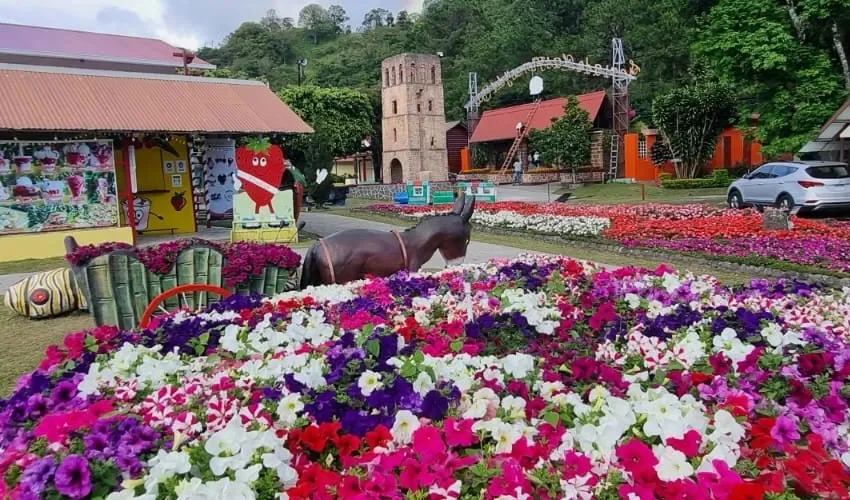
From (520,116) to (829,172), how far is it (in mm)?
28604

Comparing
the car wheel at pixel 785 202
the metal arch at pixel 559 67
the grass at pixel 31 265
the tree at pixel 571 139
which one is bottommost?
the grass at pixel 31 265

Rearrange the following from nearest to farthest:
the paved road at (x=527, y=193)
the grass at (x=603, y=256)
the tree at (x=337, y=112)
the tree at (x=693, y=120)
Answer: the grass at (x=603, y=256), the paved road at (x=527, y=193), the tree at (x=693, y=120), the tree at (x=337, y=112)

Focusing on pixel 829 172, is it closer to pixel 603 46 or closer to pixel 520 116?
pixel 520 116

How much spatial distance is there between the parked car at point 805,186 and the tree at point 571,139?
18393 mm

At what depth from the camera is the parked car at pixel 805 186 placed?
17016 mm

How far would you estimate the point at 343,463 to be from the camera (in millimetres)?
2666

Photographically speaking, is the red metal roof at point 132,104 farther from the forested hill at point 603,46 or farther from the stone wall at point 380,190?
the stone wall at point 380,190

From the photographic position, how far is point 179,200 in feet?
63.7

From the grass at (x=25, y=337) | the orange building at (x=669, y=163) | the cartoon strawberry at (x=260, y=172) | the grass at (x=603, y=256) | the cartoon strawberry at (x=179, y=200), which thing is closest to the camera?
the grass at (x=25, y=337)

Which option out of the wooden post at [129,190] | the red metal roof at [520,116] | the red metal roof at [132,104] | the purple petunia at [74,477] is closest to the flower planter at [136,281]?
the purple petunia at [74,477]

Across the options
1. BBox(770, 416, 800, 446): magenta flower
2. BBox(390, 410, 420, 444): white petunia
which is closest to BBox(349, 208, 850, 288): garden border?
BBox(770, 416, 800, 446): magenta flower

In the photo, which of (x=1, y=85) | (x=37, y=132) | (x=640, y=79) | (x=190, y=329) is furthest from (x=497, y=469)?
(x=640, y=79)

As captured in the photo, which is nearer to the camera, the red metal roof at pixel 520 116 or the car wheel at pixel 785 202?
the car wheel at pixel 785 202

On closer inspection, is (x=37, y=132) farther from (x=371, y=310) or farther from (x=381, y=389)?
(x=381, y=389)
